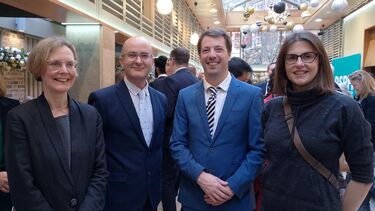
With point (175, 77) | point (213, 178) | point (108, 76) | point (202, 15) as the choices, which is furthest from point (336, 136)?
point (202, 15)

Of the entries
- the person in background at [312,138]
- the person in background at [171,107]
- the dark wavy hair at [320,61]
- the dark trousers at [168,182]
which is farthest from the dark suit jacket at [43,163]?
the dark trousers at [168,182]

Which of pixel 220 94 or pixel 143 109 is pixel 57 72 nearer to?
pixel 143 109

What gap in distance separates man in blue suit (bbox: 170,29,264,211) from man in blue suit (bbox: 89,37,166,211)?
0.25 meters

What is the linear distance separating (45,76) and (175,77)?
1914 millimetres

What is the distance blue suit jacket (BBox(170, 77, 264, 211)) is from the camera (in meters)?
1.91

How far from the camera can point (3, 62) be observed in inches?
173

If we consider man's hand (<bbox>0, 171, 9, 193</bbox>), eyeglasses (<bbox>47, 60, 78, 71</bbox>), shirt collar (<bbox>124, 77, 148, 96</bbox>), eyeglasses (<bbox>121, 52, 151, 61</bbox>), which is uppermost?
eyeglasses (<bbox>121, 52, 151, 61</bbox>)

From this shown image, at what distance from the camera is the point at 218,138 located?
1.93 m

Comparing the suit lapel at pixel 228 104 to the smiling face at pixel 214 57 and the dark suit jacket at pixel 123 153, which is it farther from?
the dark suit jacket at pixel 123 153

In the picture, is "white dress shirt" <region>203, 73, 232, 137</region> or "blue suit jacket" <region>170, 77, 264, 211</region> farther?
"white dress shirt" <region>203, 73, 232, 137</region>

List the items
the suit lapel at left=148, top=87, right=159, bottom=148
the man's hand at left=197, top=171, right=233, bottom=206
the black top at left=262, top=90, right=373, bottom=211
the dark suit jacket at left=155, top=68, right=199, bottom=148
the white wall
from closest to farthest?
the black top at left=262, top=90, right=373, bottom=211 < the man's hand at left=197, top=171, right=233, bottom=206 < the suit lapel at left=148, top=87, right=159, bottom=148 < the dark suit jacket at left=155, top=68, right=199, bottom=148 < the white wall

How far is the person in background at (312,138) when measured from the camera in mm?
1524

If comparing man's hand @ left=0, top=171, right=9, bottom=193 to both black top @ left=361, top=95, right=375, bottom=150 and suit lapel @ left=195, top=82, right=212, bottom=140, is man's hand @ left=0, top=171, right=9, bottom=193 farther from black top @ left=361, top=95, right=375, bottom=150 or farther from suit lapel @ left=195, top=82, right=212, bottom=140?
black top @ left=361, top=95, right=375, bottom=150

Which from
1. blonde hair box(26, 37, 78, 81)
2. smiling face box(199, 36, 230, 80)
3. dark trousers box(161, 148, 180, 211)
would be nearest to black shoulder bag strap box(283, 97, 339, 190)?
smiling face box(199, 36, 230, 80)
